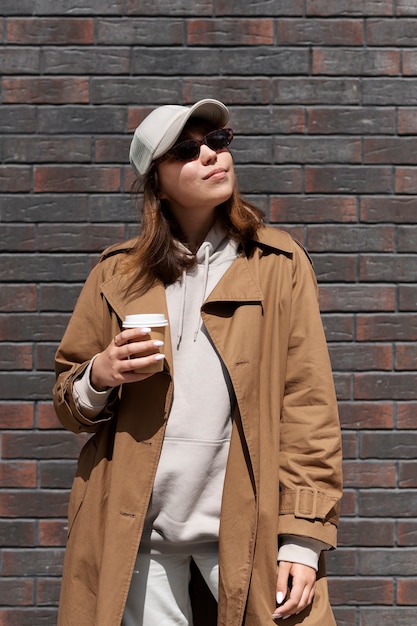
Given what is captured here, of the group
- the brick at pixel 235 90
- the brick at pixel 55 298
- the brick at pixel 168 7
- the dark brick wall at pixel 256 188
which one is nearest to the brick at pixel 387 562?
the dark brick wall at pixel 256 188

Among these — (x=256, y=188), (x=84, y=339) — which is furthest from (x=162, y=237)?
(x=256, y=188)

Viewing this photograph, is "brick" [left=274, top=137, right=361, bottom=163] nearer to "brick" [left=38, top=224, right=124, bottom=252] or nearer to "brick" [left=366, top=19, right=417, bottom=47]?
"brick" [left=366, top=19, right=417, bottom=47]

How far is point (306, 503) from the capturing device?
222 cm

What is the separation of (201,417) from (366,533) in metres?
1.53

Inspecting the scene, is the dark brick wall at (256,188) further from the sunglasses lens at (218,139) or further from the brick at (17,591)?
the sunglasses lens at (218,139)

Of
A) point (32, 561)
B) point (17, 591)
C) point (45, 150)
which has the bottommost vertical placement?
point (17, 591)

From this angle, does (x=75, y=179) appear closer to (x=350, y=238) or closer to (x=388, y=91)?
(x=350, y=238)

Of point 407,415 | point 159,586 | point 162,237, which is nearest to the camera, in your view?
point 159,586

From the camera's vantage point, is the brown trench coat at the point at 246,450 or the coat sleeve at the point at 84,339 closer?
the brown trench coat at the point at 246,450

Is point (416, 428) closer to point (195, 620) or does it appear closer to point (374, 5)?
point (195, 620)

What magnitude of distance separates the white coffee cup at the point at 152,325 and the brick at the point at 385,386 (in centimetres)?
151

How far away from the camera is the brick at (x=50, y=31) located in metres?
3.57

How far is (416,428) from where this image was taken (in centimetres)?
354

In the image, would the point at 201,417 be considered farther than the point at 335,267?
No
